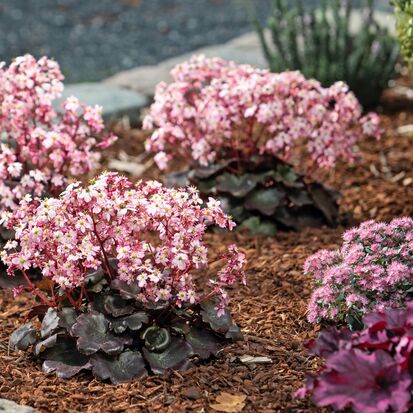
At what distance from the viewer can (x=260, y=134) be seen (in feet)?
14.7

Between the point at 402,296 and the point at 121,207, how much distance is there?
1.04 m

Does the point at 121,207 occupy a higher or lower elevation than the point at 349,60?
higher

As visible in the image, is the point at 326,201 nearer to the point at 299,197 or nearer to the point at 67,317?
the point at 299,197

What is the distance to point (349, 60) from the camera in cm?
677

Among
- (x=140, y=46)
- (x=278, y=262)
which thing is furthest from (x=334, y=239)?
(x=140, y=46)

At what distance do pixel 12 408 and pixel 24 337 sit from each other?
44 cm

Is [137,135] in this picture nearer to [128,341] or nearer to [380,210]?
[380,210]

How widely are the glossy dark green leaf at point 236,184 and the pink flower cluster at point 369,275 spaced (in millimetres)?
1211

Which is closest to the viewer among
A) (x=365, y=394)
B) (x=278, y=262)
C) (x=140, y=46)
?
(x=365, y=394)

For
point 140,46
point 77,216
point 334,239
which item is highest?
point 77,216

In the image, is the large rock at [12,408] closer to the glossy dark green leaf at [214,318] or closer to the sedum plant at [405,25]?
the glossy dark green leaf at [214,318]

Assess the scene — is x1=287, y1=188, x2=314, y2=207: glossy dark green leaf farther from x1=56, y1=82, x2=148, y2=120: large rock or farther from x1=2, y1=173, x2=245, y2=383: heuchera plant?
x1=56, y1=82, x2=148, y2=120: large rock

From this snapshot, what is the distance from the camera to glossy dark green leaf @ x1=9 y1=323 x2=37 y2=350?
10.1 ft

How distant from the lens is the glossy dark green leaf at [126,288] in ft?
9.71
